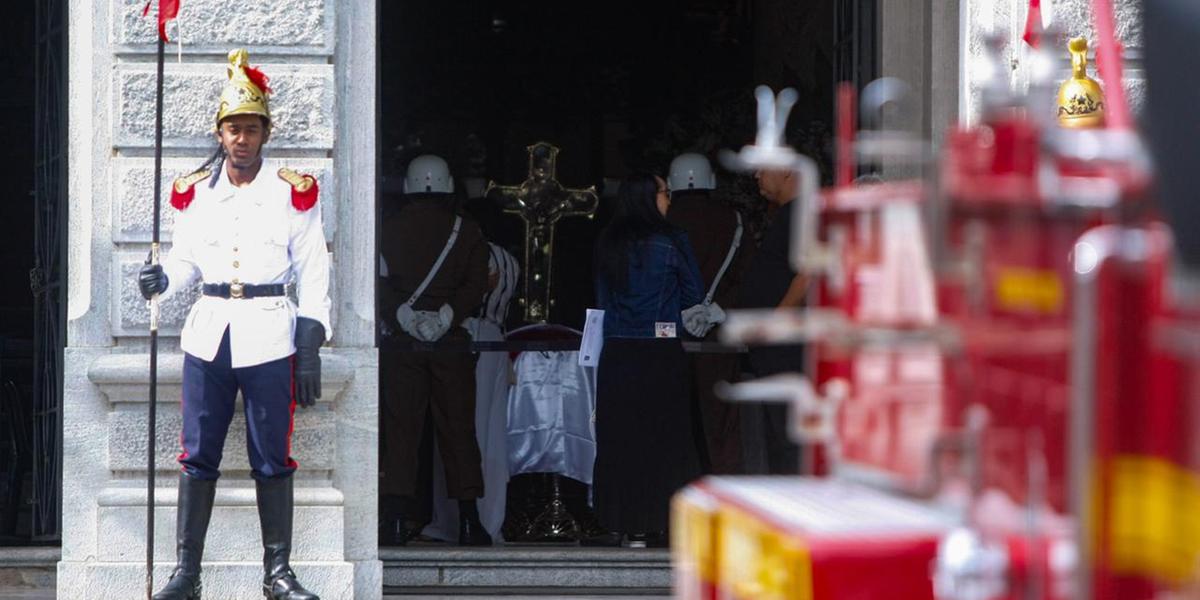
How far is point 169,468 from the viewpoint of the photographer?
8.00 meters

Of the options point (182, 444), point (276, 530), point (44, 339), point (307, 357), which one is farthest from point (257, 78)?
point (44, 339)

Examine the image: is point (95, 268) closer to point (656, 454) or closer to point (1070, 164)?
point (656, 454)

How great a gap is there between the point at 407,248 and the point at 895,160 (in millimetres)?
2656

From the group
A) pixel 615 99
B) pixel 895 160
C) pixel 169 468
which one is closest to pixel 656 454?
pixel 895 160

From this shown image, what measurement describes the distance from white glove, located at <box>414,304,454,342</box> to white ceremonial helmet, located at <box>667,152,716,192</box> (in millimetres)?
1475

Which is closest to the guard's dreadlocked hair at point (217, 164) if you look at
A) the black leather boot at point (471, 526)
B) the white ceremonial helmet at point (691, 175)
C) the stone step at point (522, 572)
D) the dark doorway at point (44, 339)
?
the dark doorway at point (44, 339)

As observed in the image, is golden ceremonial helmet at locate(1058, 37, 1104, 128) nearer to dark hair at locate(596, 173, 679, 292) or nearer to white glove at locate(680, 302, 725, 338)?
dark hair at locate(596, 173, 679, 292)

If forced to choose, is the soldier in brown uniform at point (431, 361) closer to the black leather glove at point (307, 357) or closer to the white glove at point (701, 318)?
the white glove at point (701, 318)

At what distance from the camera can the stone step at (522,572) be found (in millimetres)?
8891

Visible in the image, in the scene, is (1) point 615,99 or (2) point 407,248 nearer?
(2) point 407,248

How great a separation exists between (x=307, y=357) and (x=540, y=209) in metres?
4.85

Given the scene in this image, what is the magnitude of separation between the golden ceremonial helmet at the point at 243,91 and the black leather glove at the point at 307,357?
801 mm

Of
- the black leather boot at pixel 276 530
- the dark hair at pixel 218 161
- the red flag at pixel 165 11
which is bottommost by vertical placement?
the black leather boot at pixel 276 530

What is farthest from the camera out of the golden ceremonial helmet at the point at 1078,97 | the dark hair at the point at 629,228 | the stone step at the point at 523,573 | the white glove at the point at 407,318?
the white glove at the point at 407,318
